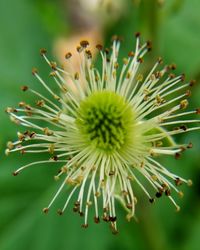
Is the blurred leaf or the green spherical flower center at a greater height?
the blurred leaf

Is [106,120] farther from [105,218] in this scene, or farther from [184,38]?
[184,38]

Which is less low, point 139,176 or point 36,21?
point 36,21

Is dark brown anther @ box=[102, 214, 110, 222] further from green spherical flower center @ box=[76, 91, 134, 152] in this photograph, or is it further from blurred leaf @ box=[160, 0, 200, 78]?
blurred leaf @ box=[160, 0, 200, 78]

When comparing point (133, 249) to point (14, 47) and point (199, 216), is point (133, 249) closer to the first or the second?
point (199, 216)

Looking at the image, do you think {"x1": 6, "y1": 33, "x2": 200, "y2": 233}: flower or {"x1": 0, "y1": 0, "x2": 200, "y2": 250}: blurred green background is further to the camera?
{"x1": 0, "y1": 0, "x2": 200, "y2": 250}: blurred green background

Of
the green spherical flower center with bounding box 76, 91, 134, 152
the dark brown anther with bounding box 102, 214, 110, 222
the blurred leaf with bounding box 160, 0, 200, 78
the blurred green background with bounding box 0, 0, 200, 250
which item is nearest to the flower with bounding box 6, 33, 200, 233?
the green spherical flower center with bounding box 76, 91, 134, 152

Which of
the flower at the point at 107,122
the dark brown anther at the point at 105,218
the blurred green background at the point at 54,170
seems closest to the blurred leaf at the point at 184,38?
the blurred green background at the point at 54,170

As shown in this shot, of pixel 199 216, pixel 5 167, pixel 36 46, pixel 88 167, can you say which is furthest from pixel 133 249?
pixel 36 46
